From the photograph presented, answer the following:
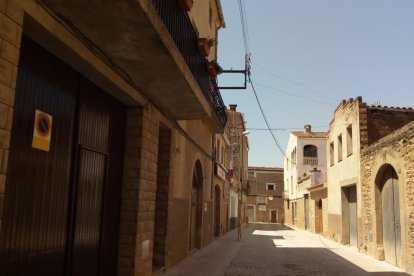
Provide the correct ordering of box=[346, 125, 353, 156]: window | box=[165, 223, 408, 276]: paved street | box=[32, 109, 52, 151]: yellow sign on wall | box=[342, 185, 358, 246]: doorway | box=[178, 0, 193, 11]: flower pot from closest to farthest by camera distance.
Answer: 1. box=[32, 109, 52, 151]: yellow sign on wall
2. box=[178, 0, 193, 11]: flower pot
3. box=[165, 223, 408, 276]: paved street
4. box=[342, 185, 358, 246]: doorway
5. box=[346, 125, 353, 156]: window

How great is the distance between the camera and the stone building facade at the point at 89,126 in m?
4.60

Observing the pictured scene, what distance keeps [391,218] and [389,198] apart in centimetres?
63

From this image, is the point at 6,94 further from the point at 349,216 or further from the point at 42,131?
the point at 349,216

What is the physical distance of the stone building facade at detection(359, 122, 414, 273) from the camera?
11914 mm

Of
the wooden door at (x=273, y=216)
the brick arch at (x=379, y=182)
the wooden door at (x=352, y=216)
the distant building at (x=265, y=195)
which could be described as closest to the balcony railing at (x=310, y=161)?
the distant building at (x=265, y=195)

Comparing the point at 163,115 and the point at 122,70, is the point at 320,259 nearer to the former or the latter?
the point at 163,115

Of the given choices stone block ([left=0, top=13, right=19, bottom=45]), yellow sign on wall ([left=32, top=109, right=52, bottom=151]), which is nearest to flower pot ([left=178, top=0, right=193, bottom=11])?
yellow sign on wall ([left=32, top=109, right=52, bottom=151])

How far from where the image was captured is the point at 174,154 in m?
10.7

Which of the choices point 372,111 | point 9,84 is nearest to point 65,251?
point 9,84

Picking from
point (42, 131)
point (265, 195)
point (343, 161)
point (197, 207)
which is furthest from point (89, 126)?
point (265, 195)

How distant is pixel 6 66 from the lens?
382 cm

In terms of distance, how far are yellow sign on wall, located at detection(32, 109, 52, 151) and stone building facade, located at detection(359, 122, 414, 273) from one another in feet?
31.2

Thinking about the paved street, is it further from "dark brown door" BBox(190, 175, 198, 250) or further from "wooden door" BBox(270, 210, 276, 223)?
"wooden door" BBox(270, 210, 276, 223)

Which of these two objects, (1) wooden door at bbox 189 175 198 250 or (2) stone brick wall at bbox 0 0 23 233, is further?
(1) wooden door at bbox 189 175 198 250
